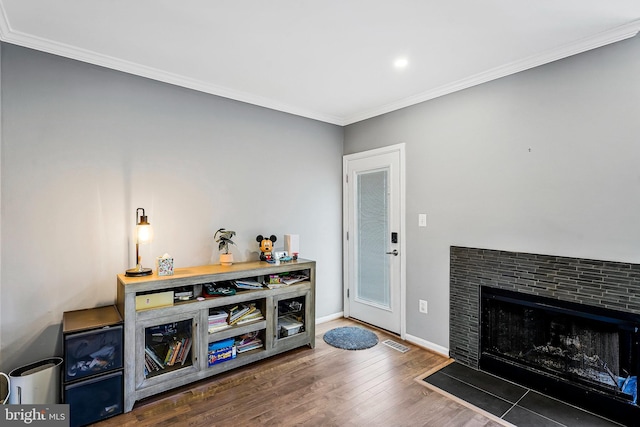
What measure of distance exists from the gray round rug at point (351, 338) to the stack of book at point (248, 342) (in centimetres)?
77

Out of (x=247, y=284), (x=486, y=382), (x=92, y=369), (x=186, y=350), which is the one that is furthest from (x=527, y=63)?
(x=92, y=369)

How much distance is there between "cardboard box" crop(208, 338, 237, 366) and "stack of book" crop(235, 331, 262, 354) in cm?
7

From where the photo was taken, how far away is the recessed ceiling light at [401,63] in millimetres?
2473

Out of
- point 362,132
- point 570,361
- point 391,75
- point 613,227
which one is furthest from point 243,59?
point 570,361

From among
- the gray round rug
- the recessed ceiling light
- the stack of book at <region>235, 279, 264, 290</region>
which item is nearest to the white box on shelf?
the stack of book at <region>235, 279, 264, 290</region>

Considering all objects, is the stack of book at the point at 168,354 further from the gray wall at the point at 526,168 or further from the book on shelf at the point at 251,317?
the gray wall at the point at 526,168

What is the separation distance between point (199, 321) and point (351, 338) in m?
1.61

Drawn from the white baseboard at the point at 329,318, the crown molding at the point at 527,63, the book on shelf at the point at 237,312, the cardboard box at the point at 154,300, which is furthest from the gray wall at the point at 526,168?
the cardboard box at the point at 154,300

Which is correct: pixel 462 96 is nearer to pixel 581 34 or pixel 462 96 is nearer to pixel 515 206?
pixel 581 34

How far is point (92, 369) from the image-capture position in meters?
2.02

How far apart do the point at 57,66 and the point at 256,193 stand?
179 cm

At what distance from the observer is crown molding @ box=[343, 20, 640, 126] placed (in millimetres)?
2047

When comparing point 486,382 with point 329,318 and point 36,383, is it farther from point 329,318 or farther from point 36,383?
point 36,383

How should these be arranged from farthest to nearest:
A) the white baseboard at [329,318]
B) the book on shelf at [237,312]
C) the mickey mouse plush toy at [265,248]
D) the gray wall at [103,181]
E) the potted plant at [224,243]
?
the white baseboard at [329,318], the mickey mouse plush toy at [265,248], the potted plant at [224,243], the book on shelf at [237,312], the gray wall at [103,181]
